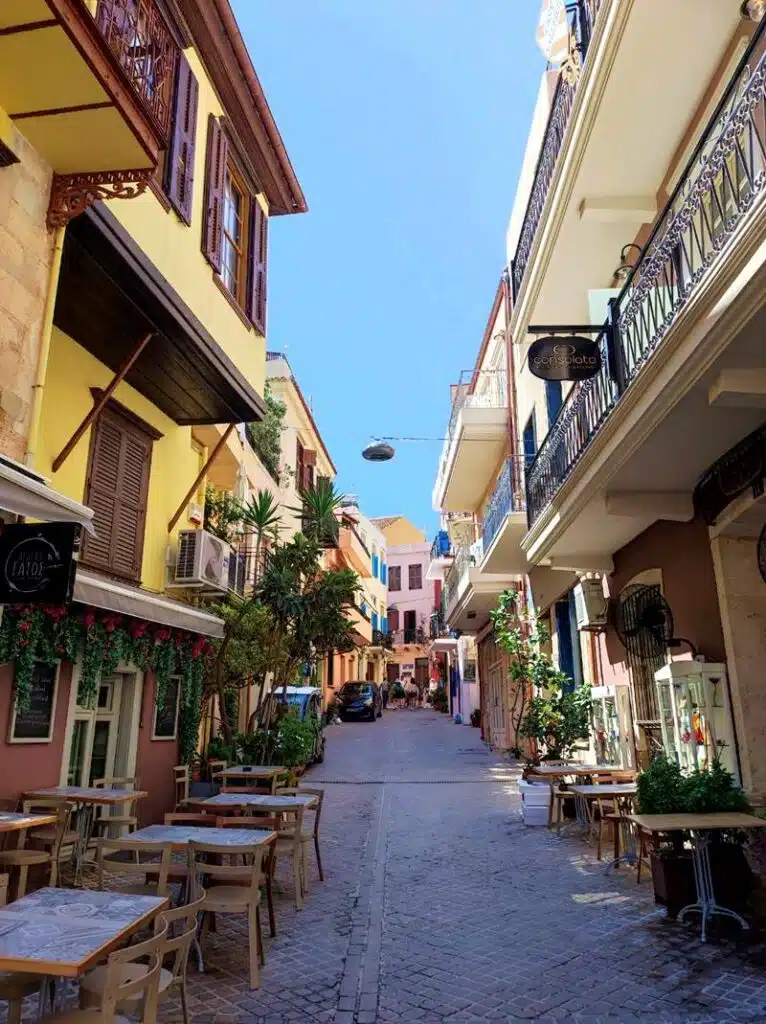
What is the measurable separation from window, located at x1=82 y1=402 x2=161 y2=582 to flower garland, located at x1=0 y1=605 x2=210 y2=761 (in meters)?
0.78

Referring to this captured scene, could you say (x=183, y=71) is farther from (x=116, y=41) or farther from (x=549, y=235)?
(x=549, y=235)

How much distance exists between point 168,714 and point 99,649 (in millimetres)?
2359

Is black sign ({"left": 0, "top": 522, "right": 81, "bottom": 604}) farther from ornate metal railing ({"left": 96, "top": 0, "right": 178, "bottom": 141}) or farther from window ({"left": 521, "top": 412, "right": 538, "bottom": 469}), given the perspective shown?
window ({"left": 521, "top": 412, "right": 538, "bottom": 469})

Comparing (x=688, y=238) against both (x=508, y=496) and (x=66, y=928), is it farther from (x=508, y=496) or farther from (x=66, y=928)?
(x=508, y=496)

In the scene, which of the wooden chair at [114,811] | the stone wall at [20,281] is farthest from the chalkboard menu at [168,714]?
the stone wall at [20,281]

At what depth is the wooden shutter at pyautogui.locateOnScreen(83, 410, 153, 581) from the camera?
27.9 ft

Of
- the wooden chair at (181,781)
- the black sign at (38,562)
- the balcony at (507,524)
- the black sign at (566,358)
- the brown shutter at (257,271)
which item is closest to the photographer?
the black sign at (38,562)

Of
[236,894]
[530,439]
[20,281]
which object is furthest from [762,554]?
[530,439]

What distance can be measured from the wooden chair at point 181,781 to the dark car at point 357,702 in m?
21.8

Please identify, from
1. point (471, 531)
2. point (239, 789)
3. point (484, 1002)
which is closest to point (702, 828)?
point (484, 1002)

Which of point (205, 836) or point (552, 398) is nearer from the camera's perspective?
point (205, 836)

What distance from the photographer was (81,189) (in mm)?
5785

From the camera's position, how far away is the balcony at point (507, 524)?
41.8 ft

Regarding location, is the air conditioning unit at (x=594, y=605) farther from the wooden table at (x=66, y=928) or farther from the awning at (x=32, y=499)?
the wooden table at (x=66, y=928)
